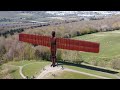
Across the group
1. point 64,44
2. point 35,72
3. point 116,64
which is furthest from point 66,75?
point 116,64

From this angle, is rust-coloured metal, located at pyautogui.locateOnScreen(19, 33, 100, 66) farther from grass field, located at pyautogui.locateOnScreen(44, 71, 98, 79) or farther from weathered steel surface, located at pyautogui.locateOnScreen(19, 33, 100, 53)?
grass field, located at pyautogui.locateOnScreen(44, 71, 98, 79)

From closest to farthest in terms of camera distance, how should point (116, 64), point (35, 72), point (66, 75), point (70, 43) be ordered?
point (70, 43)
point (66, 75)
point (35, 72)
point (116, 64)

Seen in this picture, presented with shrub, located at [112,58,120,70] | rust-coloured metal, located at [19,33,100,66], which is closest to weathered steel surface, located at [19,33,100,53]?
rust-coloured metal, located at [19,33,100,66]

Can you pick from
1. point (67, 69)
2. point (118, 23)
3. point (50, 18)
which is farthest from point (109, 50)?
point (67, 69)

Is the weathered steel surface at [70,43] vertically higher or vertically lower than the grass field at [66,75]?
higher

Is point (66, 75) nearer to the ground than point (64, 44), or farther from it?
nearer to the ground

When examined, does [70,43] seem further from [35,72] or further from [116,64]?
[116,64]

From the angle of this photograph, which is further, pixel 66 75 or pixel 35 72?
pixel 35 72

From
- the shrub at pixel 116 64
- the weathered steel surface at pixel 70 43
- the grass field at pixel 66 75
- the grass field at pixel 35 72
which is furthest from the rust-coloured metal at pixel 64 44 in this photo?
the shrub at pixel 116 64

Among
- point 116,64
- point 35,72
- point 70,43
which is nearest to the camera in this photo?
point 70,43

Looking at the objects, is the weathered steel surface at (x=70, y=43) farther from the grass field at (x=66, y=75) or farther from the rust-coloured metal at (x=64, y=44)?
the grass field at (x=66, y=75)

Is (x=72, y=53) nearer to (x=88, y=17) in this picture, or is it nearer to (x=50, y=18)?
(x=50, y=18)

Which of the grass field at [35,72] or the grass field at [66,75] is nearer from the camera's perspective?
the grass field at [66,75]
